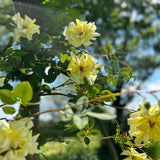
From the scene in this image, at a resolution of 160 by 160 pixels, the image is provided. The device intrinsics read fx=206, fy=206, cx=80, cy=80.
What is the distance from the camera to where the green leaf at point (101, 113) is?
0.30m

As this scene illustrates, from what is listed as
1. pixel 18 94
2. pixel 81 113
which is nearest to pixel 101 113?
pixel 81 113

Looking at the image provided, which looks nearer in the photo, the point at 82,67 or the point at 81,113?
the point at 81,113

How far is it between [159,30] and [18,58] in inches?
217

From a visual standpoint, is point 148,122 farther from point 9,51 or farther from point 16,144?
point 9,51

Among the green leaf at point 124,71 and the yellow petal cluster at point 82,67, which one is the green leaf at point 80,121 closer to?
the yellow petal cluster at point 82,67

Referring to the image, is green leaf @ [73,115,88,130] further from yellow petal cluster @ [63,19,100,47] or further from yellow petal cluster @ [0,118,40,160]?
yellow petal cluster @ [63,19,100,47]

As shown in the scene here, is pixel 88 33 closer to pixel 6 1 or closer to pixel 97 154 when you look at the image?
pixel 6 1

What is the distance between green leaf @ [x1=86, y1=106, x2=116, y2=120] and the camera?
0.30 metres

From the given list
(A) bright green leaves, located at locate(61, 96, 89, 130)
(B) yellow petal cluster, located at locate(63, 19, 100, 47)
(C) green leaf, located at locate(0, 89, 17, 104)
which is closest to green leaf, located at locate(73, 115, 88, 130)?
(A) bright green leaves, located at locate(61, 96, 89, 130)

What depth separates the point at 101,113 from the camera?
0.32m

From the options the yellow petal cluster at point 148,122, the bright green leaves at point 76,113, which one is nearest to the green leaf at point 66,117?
the bright green leaves at point 76,113

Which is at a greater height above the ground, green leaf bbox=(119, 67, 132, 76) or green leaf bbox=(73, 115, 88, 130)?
green leaf bbox=(73, 115, 88, 130)

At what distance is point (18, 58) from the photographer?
1.88ft

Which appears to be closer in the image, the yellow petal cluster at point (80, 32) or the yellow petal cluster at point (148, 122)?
the yellow petal cluster at point (148, 122)
